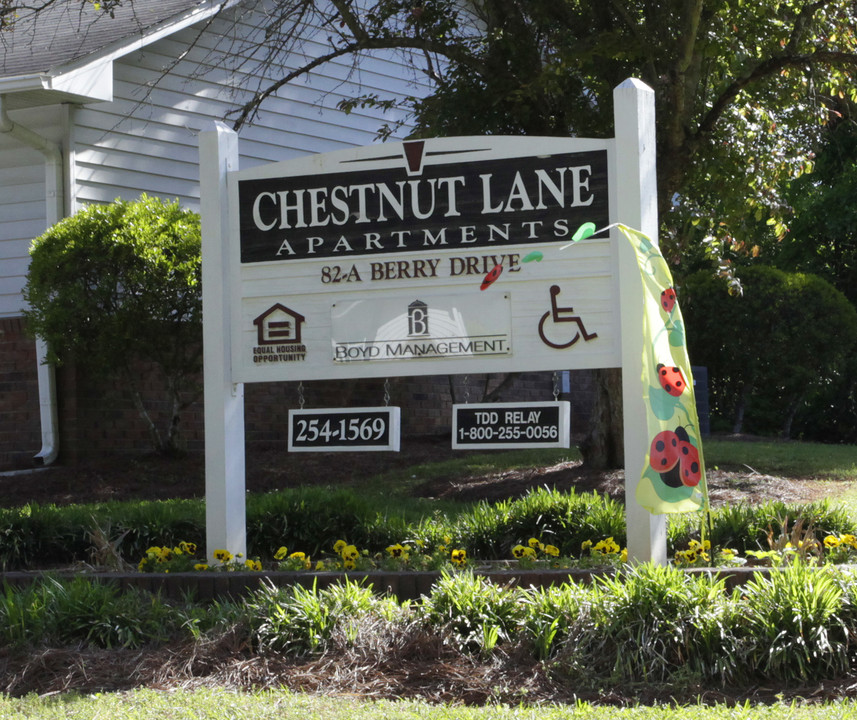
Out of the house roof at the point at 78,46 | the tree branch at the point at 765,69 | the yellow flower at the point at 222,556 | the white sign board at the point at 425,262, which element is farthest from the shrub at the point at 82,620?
the house roof at the point at 78,46

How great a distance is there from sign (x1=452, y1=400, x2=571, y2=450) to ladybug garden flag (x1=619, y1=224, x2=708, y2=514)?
1.97 feet

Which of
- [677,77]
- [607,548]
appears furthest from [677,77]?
[607,548]

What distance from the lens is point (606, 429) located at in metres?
10.7

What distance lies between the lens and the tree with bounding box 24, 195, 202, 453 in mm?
10930

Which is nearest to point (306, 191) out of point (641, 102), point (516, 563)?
point (641, 102)

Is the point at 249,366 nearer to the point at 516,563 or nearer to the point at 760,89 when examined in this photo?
the point at 516,563

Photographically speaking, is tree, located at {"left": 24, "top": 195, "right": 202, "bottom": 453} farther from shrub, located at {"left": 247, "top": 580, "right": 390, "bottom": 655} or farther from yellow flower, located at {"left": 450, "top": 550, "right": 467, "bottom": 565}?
shrub, located at {"left": 247, "top": 580, "right": 390, "bottom": 655}

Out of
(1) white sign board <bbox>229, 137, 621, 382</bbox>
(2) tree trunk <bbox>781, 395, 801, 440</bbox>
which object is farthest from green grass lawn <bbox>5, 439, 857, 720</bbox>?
(2) tree trunk <bbox>781, 395, 801, 440</bbox>

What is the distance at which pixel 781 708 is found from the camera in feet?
13.1

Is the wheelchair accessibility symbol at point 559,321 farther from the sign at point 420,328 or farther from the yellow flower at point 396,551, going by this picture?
the yellow flower at point 396,551

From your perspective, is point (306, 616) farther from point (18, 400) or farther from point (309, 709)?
point (18, 400)

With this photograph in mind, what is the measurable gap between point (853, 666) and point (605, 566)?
1.53m

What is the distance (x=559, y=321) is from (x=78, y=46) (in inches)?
338

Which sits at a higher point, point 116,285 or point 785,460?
point 116,285
